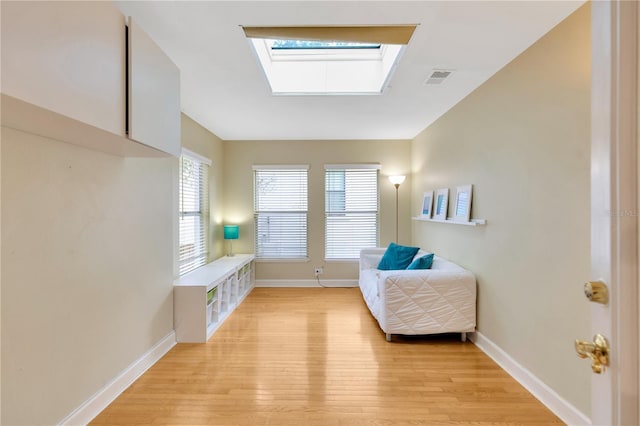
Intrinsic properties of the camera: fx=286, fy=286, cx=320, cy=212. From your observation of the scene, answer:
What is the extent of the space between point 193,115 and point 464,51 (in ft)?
9.74

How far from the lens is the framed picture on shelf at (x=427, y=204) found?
3881mm

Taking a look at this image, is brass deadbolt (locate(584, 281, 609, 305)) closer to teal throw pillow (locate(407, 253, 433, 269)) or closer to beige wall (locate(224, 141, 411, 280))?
teal throw pillow (locate(407, 253, 433, 269))

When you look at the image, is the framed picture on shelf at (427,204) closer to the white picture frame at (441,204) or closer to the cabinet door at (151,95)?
the white picture frame at (441,204)

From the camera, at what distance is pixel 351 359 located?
2.53 m

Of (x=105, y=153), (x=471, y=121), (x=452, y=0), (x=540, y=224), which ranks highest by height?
(x=452, y=0)

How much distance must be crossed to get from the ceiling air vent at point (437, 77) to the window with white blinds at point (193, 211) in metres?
2.72

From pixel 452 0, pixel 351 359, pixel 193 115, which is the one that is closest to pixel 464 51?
pixel 452 0

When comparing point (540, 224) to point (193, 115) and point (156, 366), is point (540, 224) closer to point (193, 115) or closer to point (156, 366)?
point (156, 366)

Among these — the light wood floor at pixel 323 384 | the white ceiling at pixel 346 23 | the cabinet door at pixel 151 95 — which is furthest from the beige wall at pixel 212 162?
the light wood floor at pixel 323 384

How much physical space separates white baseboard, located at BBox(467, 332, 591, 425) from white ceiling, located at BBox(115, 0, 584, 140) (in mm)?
2134

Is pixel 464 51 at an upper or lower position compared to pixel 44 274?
upper

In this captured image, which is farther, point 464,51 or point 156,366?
point 156,366

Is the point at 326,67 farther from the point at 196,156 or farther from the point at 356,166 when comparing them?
the point at 356,166

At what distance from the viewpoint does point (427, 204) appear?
13.1 ft
